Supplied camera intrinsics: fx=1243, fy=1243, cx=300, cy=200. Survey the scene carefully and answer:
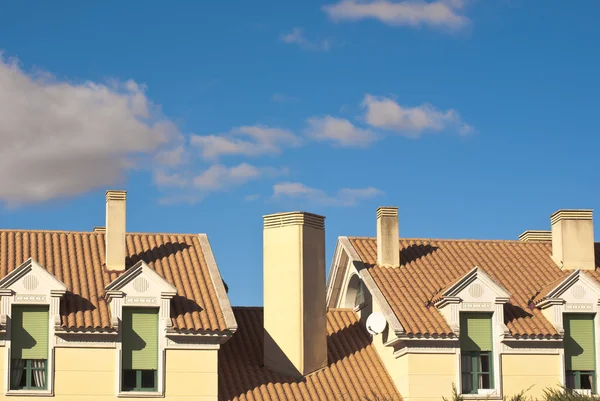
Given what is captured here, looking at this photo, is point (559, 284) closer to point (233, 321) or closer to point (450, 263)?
point (450, 263)

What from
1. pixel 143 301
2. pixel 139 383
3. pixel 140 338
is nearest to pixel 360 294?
pixel 143 301

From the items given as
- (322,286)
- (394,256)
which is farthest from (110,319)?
(394,256)

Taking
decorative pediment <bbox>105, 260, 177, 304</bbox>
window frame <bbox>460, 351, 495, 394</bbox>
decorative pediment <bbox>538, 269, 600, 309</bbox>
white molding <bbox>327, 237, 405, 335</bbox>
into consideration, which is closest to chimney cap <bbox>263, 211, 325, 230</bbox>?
white molding <bbox>327, 237, 405, 335</bbox>

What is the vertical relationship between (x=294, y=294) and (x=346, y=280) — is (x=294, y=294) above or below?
below

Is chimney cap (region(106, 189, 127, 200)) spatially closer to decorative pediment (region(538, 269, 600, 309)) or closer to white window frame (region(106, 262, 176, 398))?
white window frame (region(106, 262, 176, 398))

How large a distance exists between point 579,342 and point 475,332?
3860mm

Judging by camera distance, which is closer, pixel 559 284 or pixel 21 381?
pixel 21 381

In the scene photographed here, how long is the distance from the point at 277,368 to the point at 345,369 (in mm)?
2454

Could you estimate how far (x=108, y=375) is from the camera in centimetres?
4122

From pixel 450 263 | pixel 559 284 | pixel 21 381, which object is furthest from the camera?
pixel 450 263

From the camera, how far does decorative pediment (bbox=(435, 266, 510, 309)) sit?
142 ft

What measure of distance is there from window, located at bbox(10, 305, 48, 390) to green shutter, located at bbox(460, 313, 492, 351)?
46.9 ft

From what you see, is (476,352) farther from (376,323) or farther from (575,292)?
(575,292)

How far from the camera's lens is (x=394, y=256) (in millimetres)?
46281
